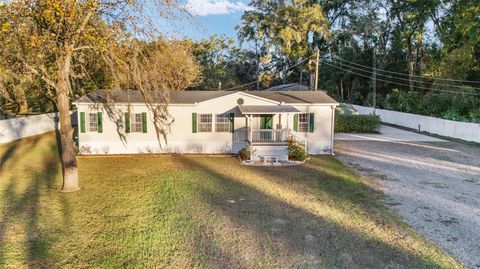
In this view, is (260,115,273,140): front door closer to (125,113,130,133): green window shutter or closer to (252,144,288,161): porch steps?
(252,144,288,161): porch steps

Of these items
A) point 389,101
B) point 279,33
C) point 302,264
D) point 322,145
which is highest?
point 279,33

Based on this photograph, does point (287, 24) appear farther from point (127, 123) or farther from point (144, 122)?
point (127, 123)

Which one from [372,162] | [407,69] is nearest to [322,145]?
[372,162]

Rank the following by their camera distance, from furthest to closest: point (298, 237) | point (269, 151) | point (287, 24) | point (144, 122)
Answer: point (287, 24) < point (144, 122) < point (269, 151) < point (298, 237)

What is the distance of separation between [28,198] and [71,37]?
14.3 feet

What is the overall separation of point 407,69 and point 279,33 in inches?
621

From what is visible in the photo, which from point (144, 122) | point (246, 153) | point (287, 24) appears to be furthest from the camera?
point (287, 24)

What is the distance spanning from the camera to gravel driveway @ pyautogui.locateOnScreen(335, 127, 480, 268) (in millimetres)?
6637

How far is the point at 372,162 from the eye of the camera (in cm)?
1344

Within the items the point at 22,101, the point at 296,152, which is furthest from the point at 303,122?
the point at 22,101

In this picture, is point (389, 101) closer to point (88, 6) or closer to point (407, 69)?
point (407, 69)

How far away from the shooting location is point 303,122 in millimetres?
14992

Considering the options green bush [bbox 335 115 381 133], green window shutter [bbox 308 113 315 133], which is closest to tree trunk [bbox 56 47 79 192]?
green window shutter [bbox 308 113 315 133]

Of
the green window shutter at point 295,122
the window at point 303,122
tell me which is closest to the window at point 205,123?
the green window shutter at point 295,122
